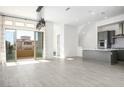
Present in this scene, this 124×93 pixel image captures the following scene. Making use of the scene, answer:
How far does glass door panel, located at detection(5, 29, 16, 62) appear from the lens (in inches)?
294

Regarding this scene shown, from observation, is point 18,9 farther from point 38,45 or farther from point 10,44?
point 38,45

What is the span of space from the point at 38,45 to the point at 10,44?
2172 millimetres

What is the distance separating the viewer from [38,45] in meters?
9.00

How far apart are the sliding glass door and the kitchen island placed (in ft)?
12.5

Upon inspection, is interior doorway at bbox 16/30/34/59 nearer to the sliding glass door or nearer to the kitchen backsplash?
the sliding glass door

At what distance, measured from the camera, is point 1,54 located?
7.00m

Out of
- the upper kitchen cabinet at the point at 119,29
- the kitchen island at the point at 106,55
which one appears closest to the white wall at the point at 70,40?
the kitchen island at the point at 106,55

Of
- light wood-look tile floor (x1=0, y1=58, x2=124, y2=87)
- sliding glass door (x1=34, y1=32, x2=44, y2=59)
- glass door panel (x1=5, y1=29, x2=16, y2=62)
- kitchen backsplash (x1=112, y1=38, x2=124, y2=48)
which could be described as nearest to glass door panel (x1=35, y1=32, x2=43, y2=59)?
sliding glass door (x1=34, y1=32, x2=44, y2=59)

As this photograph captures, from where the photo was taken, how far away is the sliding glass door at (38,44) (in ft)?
29.1

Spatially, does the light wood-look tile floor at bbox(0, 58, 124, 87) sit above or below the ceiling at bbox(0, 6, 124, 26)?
below

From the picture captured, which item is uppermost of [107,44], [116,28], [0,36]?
[116,28]

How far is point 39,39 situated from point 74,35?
3.78 metres
